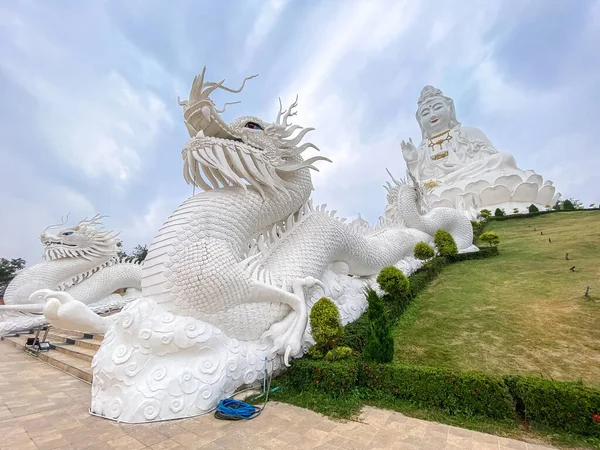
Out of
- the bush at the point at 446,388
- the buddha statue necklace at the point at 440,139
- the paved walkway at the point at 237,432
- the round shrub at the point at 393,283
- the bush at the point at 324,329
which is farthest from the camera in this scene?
the buddha statue necklace at the point at 440,139

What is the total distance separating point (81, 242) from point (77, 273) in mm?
961

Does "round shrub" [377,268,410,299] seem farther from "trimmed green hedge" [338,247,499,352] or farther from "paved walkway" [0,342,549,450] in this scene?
"paved walkway" [0,342,549,450]

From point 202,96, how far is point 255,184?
153cm

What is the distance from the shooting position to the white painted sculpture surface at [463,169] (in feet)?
77.4

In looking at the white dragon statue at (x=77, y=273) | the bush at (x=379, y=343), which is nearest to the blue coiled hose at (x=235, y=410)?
the bush at (x=379, y=343)

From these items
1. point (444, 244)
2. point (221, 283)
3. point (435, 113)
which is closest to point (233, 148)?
point (221, 283)

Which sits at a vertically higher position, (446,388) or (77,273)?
(77,273)

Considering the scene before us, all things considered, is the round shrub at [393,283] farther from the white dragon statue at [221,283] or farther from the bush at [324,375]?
the bush at [324,375]

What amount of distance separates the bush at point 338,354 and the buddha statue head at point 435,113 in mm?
30813

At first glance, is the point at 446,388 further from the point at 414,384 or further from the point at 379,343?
the point at 379,343

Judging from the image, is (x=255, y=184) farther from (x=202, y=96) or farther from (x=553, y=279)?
(x=553, y=279)

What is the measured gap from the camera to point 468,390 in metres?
3.08

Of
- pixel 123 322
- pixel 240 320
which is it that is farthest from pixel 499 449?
pixel 123 322

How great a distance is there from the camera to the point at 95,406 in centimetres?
329
